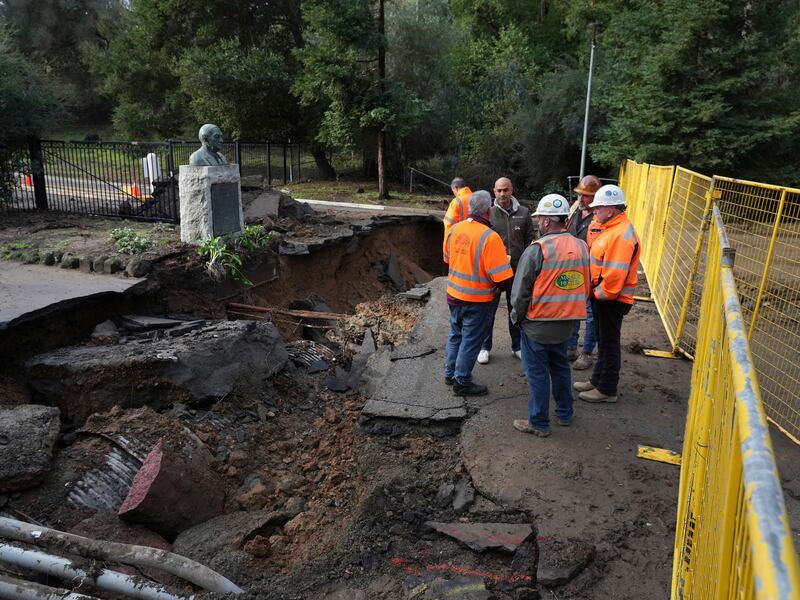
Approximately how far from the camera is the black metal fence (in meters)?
13.1

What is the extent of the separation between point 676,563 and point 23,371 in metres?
6.36

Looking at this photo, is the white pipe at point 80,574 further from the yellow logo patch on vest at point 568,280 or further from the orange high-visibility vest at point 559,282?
the yellow logo patch on vest at point 568,280

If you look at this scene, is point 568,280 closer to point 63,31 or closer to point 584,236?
point 584,236

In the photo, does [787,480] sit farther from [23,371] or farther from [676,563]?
[23,371]

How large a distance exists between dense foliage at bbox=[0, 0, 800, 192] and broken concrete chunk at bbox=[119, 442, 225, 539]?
14.3m

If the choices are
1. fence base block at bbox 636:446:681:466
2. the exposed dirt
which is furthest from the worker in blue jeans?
fence base block at bbox 636:446:681:466

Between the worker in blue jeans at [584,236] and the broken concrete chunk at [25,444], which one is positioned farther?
the worker in blue jeans at [584,236]

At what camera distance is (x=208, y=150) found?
34.2 ft

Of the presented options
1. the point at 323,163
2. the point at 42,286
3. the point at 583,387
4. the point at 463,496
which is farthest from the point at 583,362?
the point at 323,163

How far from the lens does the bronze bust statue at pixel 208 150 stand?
1023 centimetres

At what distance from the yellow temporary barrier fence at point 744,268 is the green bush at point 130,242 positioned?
765 cm

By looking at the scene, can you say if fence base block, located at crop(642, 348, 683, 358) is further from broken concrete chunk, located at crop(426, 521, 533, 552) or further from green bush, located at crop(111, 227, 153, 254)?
green bush, located at crop(111, 227, 153, 254)

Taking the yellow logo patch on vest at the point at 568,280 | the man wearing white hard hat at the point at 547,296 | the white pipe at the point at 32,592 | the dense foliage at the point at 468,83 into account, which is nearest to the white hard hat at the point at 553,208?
the man wearing white hard hat at the point at 547,296

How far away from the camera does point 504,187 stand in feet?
23.0
